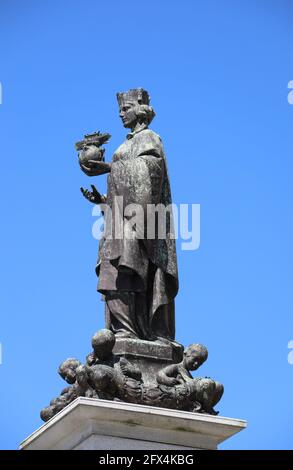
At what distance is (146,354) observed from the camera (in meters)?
18.2

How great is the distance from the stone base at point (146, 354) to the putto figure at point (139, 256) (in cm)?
22

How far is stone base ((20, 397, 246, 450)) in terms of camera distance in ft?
56.3

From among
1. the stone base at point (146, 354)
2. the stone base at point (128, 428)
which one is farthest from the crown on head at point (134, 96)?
the stone base at point (128, 428)

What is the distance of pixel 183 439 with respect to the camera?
1770 centimetres

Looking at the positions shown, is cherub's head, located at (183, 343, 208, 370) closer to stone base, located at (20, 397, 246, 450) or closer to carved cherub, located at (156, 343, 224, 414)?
carved cherub, located at (156, 343, 224, 414)

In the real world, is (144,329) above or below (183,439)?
above

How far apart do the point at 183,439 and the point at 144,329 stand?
168 cm

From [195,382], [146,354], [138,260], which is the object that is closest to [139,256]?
[138,260]

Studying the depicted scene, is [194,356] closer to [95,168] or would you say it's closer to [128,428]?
[128,428]

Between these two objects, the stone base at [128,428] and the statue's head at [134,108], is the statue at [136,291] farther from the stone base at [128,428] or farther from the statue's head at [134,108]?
the stone base at [128,428]
